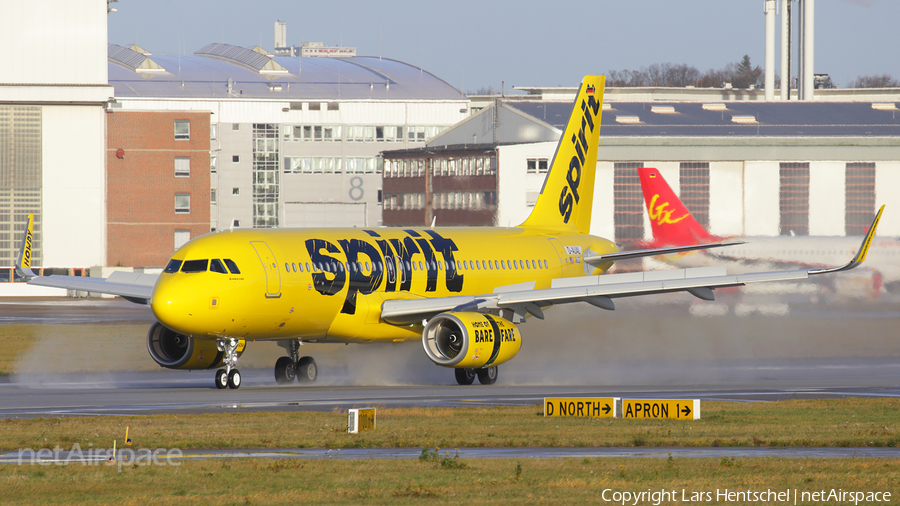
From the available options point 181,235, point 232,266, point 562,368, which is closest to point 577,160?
point 562,368

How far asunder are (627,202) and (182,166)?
44.0 meters

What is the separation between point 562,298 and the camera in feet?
120

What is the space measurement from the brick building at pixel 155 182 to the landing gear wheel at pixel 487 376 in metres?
79.8

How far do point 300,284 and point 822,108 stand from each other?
85080 mm

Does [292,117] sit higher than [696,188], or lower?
higher

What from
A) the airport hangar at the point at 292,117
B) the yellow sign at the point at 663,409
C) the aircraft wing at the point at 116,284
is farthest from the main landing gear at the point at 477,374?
the airport hangar at the point at 292,117

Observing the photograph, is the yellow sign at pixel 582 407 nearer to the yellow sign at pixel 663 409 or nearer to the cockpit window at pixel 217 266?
the yellow sign at pixel 663 409

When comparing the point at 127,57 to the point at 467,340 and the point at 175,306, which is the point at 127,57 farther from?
the point at 175,306

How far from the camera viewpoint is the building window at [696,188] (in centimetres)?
9688

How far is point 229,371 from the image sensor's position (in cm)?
3456

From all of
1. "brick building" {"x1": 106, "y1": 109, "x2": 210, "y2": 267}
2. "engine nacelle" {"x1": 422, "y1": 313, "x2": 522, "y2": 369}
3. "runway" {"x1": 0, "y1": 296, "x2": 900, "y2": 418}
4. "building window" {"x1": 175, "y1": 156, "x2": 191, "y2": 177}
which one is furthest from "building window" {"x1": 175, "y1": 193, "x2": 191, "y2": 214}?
"engine nacelle" {"x1": 422, "y1": 313, "x2": 522, "y2": 369}

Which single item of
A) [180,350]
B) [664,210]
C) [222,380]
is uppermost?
[664,210]

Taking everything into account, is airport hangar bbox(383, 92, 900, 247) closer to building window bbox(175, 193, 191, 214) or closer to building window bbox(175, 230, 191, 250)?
building window bbox(175, 230, 191, 250)

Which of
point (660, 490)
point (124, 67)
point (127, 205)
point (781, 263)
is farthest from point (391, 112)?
point (660, 490)
